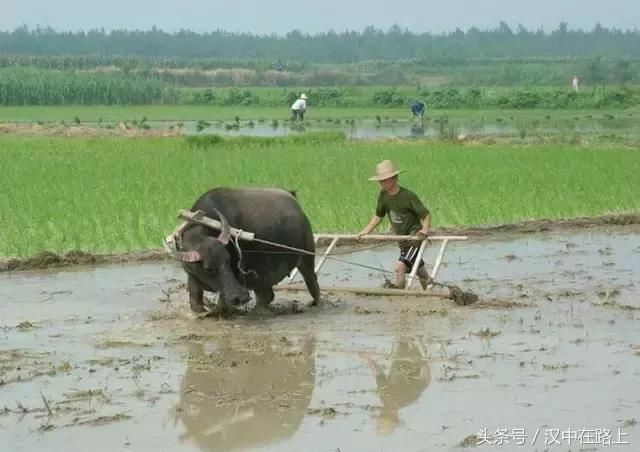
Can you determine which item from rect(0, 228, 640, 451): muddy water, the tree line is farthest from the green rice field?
the tree line

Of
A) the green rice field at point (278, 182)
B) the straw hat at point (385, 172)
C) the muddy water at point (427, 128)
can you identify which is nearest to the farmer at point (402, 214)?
the straw hat at point (385, 172)

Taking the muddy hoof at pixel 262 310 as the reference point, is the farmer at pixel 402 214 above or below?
above

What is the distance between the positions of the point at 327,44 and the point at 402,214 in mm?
125227

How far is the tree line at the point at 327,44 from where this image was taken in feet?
414

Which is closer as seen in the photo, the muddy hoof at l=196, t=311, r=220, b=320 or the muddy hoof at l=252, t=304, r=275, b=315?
the muddy hoof at l=196, t=311, r=220, b=320

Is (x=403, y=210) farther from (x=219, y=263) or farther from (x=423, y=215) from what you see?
(x=219, y=263)

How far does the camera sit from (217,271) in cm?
747

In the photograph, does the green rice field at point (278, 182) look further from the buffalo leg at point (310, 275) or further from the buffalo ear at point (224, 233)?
the buffalo ear at point (224, 233)

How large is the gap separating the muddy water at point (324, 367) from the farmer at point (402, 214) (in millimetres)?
311

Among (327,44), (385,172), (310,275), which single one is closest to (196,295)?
(310,275)

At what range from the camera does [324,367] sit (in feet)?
21.0

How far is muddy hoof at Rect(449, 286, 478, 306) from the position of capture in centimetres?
795

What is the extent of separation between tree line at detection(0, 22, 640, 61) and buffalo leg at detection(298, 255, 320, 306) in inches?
4466

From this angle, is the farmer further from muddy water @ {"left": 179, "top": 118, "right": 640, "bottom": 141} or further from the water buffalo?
muddy water @ {"left": 179, "top": 118, "right": 640, "bottom": 141}
